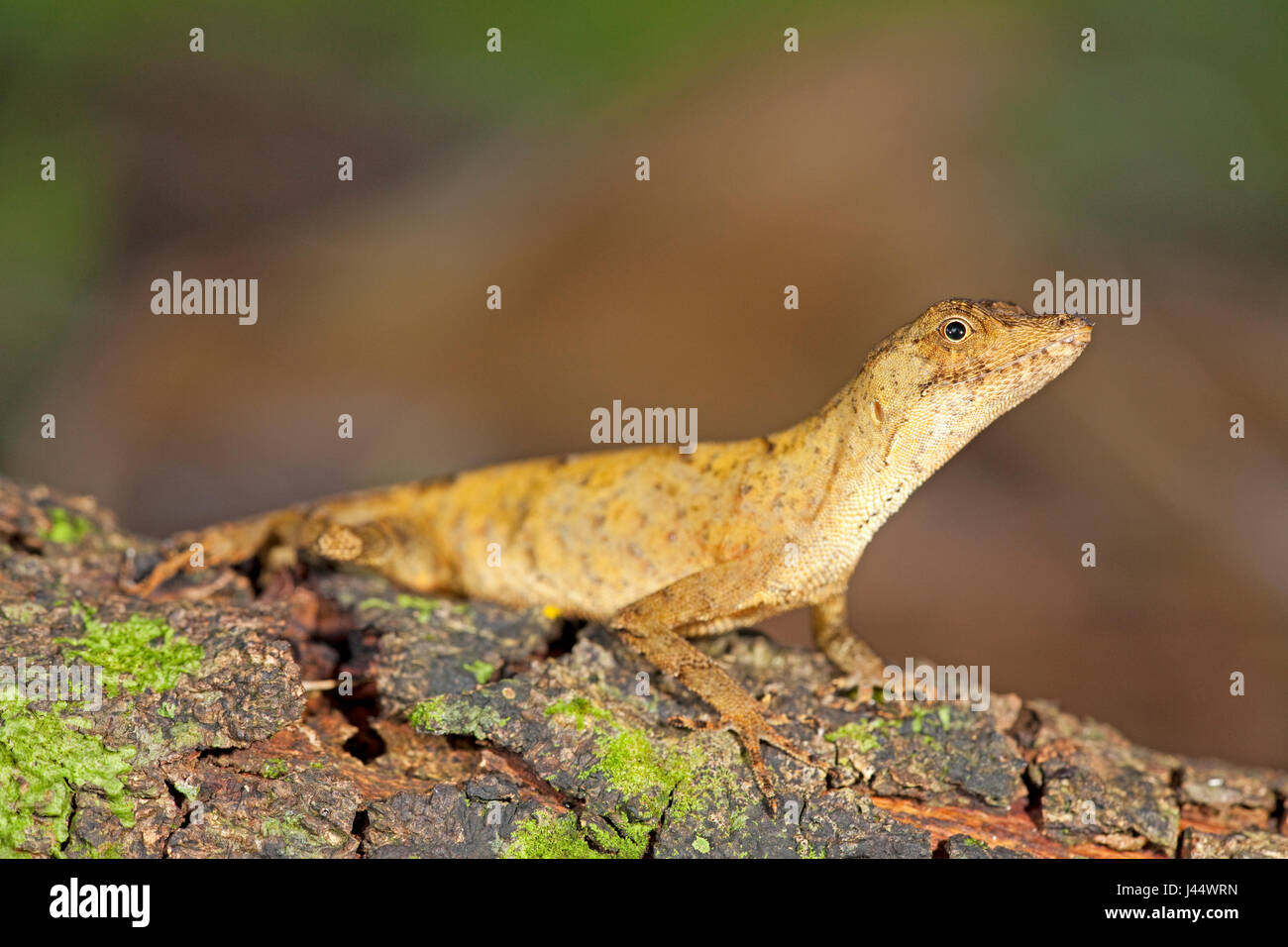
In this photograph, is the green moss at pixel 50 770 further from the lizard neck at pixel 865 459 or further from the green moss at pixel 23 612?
the lizard neck at pixel 865 459

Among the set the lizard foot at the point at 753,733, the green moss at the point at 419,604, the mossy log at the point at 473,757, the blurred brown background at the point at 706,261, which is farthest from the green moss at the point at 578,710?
the blurred brown background at the point at 706,261

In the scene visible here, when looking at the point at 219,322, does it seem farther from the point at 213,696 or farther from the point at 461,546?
the point at 213,696

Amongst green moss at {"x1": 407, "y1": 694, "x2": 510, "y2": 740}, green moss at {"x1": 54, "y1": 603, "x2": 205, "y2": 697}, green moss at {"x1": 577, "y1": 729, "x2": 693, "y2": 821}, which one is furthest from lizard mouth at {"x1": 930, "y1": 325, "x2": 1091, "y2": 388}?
green moss at {"x1": 54, "y1": 603, "x2": 205, "y2": 697}

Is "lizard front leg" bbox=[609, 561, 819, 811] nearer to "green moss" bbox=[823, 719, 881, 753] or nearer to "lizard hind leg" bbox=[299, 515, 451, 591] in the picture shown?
"green moss" bbox=[823, 719, 881, 753]

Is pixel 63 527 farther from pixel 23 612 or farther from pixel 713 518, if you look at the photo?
pixel 713 518

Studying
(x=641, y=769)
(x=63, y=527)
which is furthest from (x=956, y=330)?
(x=63, y=527)
